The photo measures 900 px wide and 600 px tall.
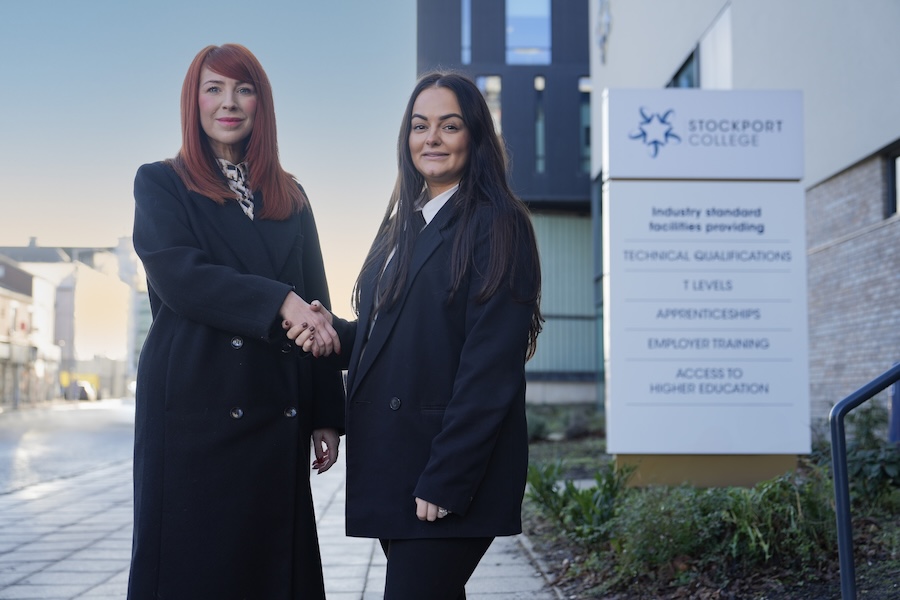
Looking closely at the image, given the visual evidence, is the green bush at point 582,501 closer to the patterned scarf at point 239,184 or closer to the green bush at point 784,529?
the green bush at point 784,529

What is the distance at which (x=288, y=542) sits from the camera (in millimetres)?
2641

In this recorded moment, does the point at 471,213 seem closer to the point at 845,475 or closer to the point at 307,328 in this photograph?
the point at 307,328

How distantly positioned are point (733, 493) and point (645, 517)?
1.75 feet

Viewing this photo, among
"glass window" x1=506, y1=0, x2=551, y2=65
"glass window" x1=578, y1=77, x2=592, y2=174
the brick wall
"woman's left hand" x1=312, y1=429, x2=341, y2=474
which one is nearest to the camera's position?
"woman's left hand" x1=312, y1=429, x2=341, y2=474

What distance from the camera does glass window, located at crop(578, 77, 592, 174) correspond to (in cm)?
3173

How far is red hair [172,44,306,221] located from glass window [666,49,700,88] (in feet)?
50.7

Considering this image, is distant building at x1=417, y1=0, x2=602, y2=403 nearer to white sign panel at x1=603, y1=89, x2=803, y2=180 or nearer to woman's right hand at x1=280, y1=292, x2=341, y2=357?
white sign panel at x1=603, y1=89, x2=803, y2=180

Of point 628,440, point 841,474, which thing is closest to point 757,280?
point 628,440

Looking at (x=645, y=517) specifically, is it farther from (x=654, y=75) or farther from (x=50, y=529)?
(x=654, y=75)

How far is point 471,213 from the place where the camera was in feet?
8.45

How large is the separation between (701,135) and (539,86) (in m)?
24.5

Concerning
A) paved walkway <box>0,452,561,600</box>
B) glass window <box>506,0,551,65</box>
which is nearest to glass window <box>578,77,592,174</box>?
glass window <box>506,0,551,65</box>

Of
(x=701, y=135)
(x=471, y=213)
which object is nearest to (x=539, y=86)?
(x=701, y=135)

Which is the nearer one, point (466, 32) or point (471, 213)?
point (471, 213)
